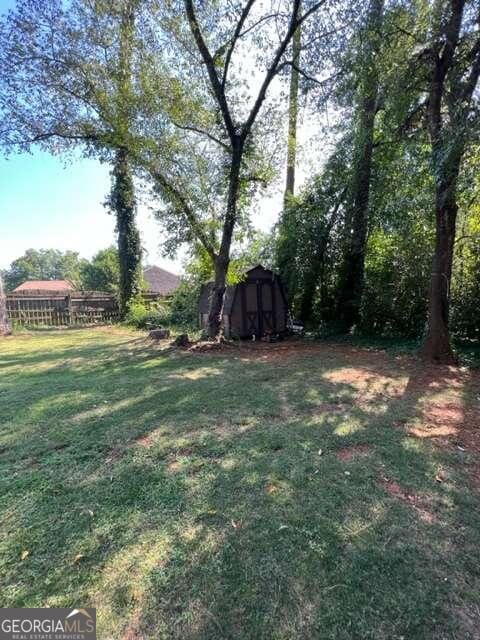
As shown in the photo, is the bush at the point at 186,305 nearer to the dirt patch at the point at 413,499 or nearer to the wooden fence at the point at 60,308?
the wooden fence at the point at 60,308

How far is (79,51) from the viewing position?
630 centimetres

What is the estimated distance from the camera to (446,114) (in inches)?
208

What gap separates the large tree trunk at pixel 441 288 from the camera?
18.0ft

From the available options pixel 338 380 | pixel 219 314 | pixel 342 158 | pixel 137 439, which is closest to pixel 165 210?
pixel 219 314

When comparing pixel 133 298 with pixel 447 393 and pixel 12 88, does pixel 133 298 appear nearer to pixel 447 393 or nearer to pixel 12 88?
pixel 12 88

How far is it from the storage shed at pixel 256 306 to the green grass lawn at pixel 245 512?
4594 mm

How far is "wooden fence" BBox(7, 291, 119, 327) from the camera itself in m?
12.2

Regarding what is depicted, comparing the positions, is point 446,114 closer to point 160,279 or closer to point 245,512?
point 245,512

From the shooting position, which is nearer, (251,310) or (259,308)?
(251,310)

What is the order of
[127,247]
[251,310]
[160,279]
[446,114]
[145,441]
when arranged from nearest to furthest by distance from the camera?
[145,441]
[446,114]
[251,310]
[127,247]
[160,279]

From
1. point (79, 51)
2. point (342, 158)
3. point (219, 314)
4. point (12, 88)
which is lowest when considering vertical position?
point (219, 314)

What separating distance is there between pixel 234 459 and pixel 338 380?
2655mm
